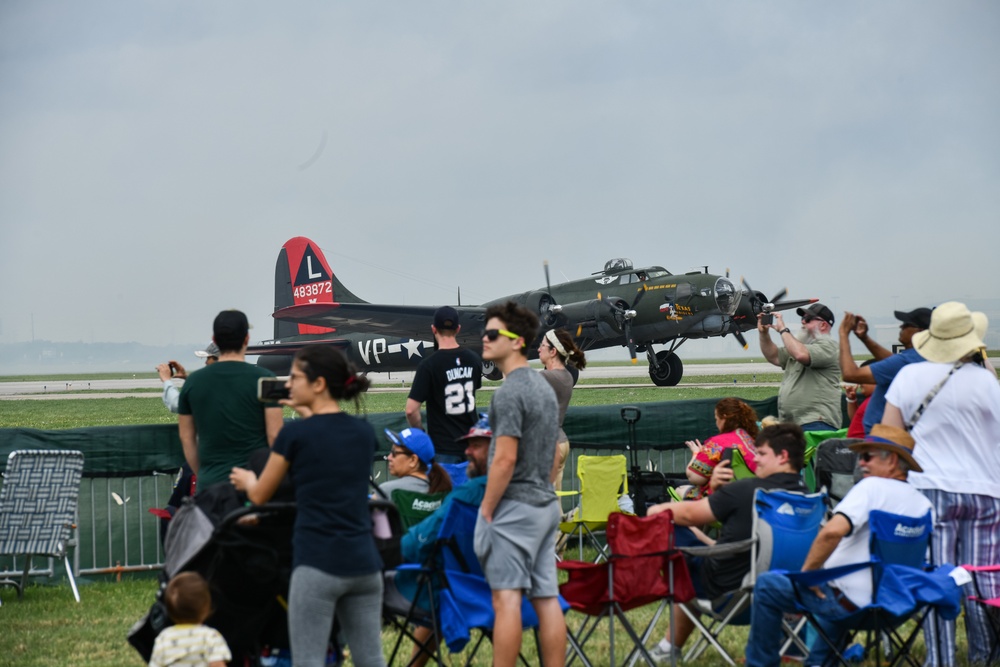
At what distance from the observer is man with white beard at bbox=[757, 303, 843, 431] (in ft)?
24.8

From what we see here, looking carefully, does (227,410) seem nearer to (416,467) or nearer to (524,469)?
(416,467)

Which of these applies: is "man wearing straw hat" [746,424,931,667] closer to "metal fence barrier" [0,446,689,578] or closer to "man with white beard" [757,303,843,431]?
"man with white beard" [757,303,843,431]

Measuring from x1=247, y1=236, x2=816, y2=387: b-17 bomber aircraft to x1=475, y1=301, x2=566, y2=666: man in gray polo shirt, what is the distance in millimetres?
22442

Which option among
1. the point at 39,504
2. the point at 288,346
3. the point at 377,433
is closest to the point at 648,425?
the point at 377,433

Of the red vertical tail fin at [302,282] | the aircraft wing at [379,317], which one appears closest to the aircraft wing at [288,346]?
the red vertical tail fin at [302,282]

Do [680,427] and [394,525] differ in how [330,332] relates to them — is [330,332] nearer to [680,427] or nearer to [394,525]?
[680,427]

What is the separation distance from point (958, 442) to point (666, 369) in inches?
957

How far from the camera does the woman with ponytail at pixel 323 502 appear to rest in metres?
3.34

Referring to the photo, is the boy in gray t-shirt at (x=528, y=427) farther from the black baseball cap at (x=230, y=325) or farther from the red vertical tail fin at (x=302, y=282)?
the red vertical tail fin at (x=302, y=282)

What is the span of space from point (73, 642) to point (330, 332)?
89.9 feet

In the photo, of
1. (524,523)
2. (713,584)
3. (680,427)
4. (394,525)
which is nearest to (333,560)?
(394,525)

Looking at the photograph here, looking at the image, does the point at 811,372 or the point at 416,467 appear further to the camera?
the point at 811,372

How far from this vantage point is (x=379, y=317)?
94.8 feet

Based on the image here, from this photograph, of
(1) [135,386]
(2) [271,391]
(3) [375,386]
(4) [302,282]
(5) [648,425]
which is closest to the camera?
(2) [271,391]
